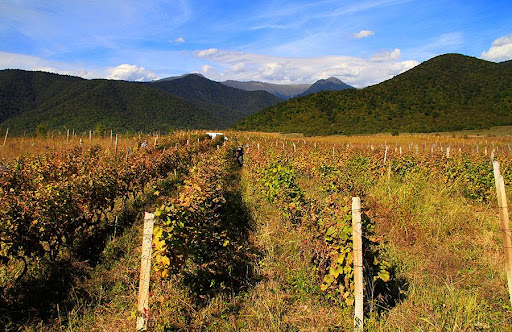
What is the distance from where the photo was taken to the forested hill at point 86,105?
60250 millimetres

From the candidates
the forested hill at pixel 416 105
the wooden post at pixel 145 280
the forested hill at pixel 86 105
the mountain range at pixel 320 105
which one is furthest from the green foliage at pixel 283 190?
the forested hill at pixel 86 105

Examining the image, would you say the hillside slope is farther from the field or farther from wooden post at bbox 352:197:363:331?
wooden post at bbox 352:197:363:331

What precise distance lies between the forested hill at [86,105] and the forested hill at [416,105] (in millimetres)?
23389

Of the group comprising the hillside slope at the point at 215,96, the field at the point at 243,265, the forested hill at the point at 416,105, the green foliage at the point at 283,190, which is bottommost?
the field at the point at 243,265

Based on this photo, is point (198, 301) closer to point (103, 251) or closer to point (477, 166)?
point (103, 251)

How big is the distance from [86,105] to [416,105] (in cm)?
7128

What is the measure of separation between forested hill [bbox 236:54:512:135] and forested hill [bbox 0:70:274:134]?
23389mm

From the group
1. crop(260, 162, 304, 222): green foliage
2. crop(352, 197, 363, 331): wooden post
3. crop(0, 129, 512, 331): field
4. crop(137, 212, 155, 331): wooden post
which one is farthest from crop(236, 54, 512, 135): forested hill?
crop(137, 212, 155, 331): wooden post

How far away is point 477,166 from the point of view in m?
7.67

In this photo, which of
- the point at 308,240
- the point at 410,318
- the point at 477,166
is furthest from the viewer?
the point at 477,166

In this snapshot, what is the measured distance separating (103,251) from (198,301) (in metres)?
2.25

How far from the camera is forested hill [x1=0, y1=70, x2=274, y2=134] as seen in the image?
60.2 meters

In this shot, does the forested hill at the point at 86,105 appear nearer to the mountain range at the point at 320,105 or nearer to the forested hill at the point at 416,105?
the mountain range at the point at 320,105

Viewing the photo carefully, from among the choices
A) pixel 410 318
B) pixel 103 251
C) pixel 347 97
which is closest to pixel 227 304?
pixel 410 318
